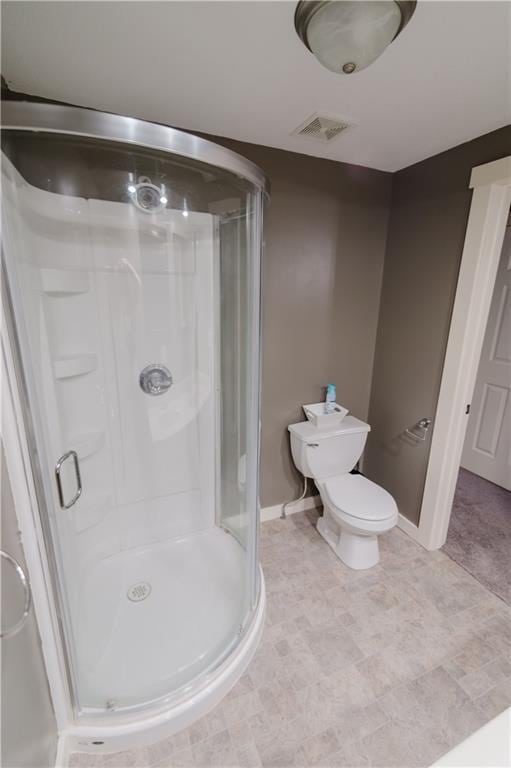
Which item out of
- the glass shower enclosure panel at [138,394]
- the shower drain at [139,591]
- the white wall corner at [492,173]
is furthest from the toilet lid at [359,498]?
the white wall corner at [492,173]

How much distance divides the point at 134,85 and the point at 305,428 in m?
1.79

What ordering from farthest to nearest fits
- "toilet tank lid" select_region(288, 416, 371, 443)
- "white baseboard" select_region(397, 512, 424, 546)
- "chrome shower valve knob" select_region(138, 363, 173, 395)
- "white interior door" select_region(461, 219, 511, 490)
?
1. "white interior door" select_region(461, 219, 511, 490)
2. "white baseboard" select_region(397, 512, 424, 546)
3. "toilet tank lid" select_region(288, 416, 371, 443)
4. "chrome shower valve knob" select_region(138, 363, 173, 395)

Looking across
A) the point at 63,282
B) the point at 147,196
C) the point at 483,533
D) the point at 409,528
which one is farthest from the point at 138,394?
the point at 483,533

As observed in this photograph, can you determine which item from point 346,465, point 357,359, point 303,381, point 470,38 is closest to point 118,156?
point 470,38

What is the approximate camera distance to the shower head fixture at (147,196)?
1.41 meters

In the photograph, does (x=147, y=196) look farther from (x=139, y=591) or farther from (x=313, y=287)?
(x=139, y=591)

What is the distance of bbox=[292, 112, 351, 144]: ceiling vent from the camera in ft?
4.88

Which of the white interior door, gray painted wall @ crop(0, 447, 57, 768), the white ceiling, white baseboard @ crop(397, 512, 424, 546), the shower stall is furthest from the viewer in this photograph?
the white interior door

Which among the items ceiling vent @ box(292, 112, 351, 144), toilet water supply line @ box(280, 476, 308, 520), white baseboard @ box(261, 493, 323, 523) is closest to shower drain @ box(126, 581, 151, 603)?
white baseboard @ box(261, 493, 323, 523)

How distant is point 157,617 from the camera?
4.99 feet

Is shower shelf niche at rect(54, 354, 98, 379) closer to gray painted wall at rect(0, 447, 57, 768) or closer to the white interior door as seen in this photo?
gray painted wall at rect(0, 447, 57, 768)

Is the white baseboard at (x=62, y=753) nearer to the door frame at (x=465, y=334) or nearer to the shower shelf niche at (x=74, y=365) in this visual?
the shower shelf niche at (x=74, y=365)

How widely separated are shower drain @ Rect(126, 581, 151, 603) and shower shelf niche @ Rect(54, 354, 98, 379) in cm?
104

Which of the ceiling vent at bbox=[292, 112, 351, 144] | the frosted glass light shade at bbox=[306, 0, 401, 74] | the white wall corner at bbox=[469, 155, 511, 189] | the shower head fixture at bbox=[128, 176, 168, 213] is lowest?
the shower head fixture at bbox=[128, 176, 168, 213]
